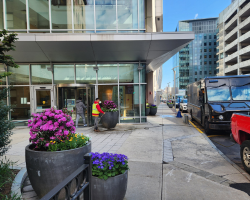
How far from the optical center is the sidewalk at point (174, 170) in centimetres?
344

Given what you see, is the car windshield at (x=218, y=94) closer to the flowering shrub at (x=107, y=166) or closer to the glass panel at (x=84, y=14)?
the flowering shrub at (x=107, y=166)

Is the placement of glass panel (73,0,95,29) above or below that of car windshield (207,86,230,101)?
above

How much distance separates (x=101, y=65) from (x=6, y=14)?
246 inches

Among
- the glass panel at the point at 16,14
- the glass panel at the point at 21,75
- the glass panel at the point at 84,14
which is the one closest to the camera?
the glass panel at the point at 16,14

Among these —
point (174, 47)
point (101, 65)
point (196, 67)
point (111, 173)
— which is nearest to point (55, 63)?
point (101, 65)

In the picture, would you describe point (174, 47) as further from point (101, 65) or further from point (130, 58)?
point (101, 65)

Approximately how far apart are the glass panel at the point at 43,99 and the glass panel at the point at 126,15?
21.3 ft

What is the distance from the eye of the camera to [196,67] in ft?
360

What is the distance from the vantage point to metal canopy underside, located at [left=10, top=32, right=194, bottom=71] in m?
9.41

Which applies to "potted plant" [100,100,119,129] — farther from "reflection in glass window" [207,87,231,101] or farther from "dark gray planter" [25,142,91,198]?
"dark gray planter" [25,142,91,198]

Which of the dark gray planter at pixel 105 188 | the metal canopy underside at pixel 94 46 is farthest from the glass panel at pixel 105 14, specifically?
the dark gray planter at pixel 105 188

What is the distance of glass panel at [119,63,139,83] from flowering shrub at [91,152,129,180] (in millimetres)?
9550

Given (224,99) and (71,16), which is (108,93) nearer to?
(71,16)

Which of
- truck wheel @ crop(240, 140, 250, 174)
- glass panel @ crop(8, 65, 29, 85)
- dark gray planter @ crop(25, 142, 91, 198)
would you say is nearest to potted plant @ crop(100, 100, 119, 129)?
glass panel @ crop(8, 65, 29, 85)
